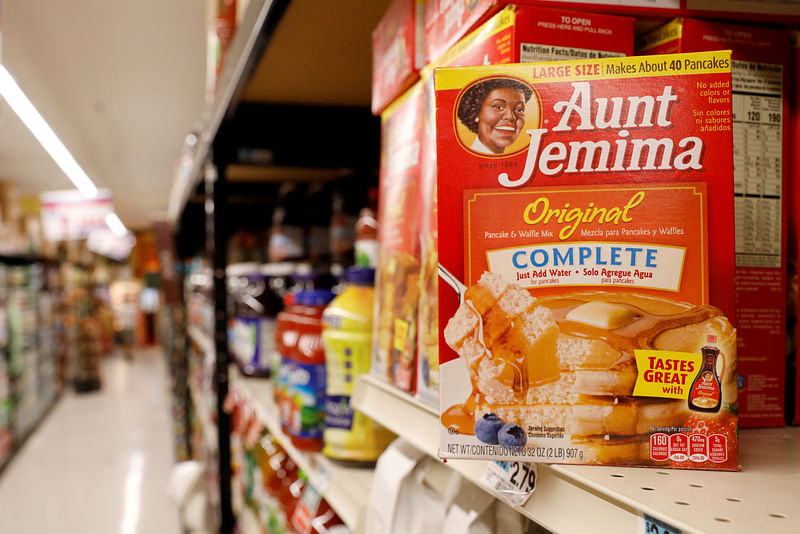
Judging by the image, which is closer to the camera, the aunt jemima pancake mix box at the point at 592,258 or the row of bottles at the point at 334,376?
the aunt jemima pancake mix box at the point at 592,258

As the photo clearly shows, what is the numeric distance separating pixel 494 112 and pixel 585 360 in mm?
238

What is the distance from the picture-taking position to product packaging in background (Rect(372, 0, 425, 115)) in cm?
89

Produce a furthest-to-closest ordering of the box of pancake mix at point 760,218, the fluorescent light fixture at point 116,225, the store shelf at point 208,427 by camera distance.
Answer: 1. the fluorescent light fixture at point 116,225
2. the store shelf at point 208,427
3. the box of pancake mix at point 760,218

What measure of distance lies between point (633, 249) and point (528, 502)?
0.85 feet

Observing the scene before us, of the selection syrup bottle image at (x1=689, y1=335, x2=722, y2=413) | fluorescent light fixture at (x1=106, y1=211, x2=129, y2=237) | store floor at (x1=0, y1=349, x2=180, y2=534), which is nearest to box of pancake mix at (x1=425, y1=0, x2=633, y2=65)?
syrup bottle image at (x1=689, y1=335, x2=722, y2=413)

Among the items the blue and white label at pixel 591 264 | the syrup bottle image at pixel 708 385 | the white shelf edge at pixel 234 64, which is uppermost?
the white shelf edge at pixel 234 64

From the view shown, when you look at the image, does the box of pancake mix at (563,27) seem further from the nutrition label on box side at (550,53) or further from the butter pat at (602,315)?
the butter pat at (602,315)

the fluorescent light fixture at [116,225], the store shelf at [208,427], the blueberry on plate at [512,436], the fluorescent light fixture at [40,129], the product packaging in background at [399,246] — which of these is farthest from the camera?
the fluorescent light fixture at [116,225]

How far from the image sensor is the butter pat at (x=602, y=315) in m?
0.54

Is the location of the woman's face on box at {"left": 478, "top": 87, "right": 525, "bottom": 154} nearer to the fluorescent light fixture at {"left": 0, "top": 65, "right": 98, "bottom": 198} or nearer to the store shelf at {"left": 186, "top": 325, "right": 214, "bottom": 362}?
the store shelf at {"left": 186, "top": 325, "right": 214, "bottom": 362}

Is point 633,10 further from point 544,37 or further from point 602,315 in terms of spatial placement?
point 602,315

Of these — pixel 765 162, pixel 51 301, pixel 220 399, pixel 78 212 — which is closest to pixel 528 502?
pixel 765 162

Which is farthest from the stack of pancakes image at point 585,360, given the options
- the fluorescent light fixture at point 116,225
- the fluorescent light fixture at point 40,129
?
the fluorescent light fixture at point 116,225

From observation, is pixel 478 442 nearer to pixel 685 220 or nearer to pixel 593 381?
pixel 593 381
